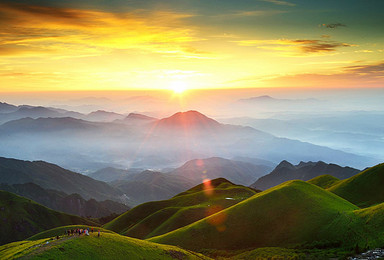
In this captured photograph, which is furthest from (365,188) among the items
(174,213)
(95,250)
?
(95,250)

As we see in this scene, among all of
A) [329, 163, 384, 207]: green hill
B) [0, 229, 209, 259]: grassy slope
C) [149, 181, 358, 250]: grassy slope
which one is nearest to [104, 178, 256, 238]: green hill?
[149, 181, 358, 250]: grassy slope

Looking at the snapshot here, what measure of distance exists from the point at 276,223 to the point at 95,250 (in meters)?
39.5

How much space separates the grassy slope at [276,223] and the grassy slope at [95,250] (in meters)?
15.7

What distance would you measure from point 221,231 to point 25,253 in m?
42.4

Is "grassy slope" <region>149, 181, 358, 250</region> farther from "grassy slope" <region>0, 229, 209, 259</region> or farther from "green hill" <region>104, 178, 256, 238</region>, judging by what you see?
"green hill" <region>104, 178, 256, 238</region>

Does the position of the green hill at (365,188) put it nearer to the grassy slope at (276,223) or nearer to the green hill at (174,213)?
the grassy slope at (276,223)

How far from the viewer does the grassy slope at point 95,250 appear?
3597 cm

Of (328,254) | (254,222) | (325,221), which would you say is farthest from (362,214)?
(254,222)

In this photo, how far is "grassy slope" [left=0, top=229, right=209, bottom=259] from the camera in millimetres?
35969

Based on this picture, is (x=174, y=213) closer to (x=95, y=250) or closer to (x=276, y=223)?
(x=276, y=223)

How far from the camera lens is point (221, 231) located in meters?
66.1

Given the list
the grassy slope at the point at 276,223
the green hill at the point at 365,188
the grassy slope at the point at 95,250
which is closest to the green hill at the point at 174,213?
the grassy slope at the point at 276,223

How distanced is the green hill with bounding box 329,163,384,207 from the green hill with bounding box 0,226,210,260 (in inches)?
2700

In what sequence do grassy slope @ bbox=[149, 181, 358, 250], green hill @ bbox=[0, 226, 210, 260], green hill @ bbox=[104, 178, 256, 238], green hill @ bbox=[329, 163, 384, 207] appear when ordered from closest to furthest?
1. green hill @ bbox=[0, 226, 210, 260]
2. grassy slope @ bbox=[149, 181, 358, 250]
3. green hill @ bbox=[329, 163, 384, 207]
4. green hill @ bbox=[104, 178, 256, 238]
